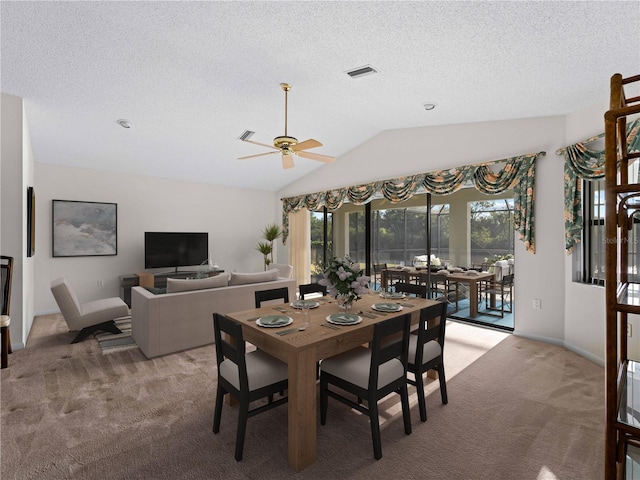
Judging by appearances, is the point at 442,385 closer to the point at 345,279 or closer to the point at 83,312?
the point at 345,279

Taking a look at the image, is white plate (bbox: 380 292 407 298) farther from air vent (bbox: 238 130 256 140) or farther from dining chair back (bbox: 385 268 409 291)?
air vent (bbox: 238 130 256 140)

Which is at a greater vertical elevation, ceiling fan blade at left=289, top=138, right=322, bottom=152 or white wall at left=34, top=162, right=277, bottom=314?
ceiling fan blade at left=289, top=138, right=322, bottom=152

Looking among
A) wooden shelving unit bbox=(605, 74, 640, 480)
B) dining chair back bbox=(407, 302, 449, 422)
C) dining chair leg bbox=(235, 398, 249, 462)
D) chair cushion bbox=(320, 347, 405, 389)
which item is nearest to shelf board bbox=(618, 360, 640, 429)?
wooden shelving unit bbox=(605, 74, 640, 480)

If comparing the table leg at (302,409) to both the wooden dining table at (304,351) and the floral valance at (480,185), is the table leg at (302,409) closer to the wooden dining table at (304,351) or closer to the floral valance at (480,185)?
the wooden dining table at (304,351)

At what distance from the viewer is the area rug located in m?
3.85

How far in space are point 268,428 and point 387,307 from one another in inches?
52.4

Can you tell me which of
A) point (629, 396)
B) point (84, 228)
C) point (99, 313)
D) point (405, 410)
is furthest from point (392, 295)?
point (84, 228)

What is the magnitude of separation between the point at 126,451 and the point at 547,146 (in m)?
5.20

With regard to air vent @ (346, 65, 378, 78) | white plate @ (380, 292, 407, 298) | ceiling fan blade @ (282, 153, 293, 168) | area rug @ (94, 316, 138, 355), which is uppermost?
air vent @ (346, 65, 378, 78)

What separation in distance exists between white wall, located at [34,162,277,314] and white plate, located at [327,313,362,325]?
5.33 meters

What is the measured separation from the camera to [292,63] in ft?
10.5

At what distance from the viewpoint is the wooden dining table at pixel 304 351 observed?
6.37 ft

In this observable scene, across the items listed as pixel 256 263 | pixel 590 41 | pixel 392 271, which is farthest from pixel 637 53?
pixel 256 263

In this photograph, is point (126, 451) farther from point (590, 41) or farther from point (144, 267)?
point (144, 267)
